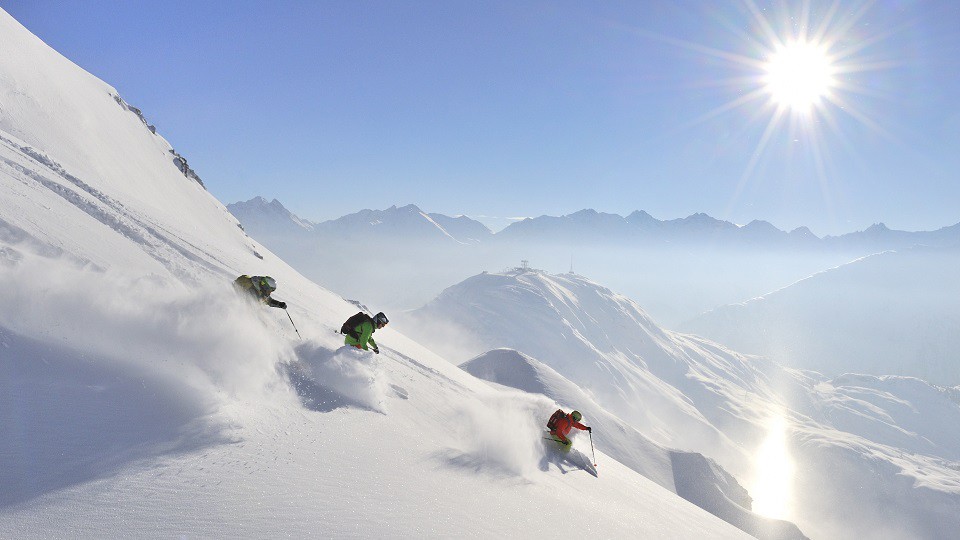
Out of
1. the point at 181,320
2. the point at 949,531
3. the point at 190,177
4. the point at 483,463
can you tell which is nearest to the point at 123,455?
the point at 181,320

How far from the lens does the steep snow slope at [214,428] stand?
4.54m

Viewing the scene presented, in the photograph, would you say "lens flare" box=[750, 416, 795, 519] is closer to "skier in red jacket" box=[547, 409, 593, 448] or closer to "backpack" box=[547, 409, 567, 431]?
"skier in red jacket" box=[547, 409, 593, 448]

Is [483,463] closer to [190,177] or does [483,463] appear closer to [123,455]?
[123,455]

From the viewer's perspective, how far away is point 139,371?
668 cm

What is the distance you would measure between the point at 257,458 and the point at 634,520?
23.9 feet

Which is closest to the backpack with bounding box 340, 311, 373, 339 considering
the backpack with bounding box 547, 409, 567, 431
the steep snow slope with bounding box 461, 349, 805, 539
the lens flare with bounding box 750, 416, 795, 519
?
the backpack with bounding box 547, 409, 567, 431

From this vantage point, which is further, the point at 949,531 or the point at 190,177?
the point at 949,531

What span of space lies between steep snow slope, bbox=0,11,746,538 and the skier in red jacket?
827 millimetres

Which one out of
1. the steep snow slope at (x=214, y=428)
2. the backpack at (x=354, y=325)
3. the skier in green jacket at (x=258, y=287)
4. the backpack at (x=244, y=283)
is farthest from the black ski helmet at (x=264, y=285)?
the backpack at (x=354, y=325)

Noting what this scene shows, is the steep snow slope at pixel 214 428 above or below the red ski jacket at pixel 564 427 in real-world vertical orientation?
below

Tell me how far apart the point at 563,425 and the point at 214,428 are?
9253 millimetres

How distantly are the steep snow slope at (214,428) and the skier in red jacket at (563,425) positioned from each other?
0.83 meters

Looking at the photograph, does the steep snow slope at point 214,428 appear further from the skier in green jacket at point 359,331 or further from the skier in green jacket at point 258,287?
the skier in green jacket at point 359,331

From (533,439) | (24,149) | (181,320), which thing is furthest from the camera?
(24,149)
